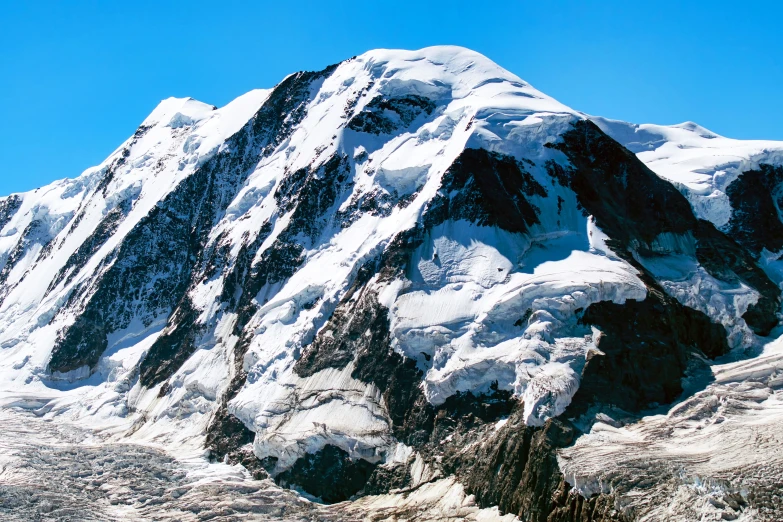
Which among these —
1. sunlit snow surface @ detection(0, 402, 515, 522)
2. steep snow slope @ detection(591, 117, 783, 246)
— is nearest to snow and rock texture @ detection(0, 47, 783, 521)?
sunlit snow surface @ detection(0, 402, 515, 522)

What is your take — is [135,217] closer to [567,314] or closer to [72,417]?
[72,417]

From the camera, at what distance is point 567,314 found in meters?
71.1

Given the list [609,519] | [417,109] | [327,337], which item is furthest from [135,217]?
[609,519]

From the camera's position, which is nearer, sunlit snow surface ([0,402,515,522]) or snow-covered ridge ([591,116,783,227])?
sunlit snow surface ([0,402,515,522])

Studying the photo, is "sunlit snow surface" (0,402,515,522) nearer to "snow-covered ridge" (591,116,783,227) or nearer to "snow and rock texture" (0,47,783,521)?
"snow and rock texture" (0,47,783,521)

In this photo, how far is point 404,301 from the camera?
262 ft

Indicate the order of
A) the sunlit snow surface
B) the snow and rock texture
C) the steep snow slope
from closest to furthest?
the sunlit snow surface
the snow and rock texture
the steep snow slope

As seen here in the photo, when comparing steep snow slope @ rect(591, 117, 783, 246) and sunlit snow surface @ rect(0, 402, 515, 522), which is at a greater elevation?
steep snow slope @ rect(591, 117, 783, 246)

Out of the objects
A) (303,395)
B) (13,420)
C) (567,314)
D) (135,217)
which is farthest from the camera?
(135,217)

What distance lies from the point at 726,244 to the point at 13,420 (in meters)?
84.7

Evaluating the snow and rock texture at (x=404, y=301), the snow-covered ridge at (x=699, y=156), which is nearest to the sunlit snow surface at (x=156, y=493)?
the snow and rock texture at (x=404, y=301)

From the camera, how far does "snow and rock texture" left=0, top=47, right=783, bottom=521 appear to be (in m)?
67.1

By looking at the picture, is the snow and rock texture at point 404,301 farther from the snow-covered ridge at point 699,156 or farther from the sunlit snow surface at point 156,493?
the snow-covered ridge at point 699,156

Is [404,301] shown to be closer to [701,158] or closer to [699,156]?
[701,158]
